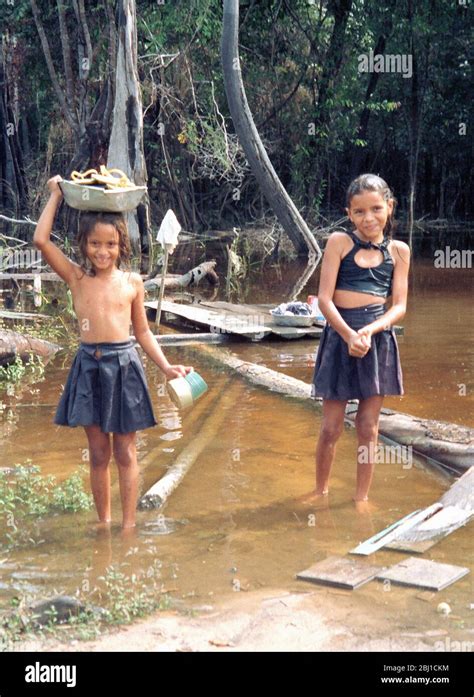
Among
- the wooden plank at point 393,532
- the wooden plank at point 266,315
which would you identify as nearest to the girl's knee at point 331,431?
the wooden plank at point 393,532

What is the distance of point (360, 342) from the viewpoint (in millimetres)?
4570

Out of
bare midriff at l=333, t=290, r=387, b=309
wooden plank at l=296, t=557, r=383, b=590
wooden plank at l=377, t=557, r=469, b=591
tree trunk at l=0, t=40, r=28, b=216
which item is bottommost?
wooden plank at l=296, t=557, r=383, b=590

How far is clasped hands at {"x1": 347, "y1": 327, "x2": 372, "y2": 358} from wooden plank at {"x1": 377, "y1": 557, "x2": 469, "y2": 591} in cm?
106

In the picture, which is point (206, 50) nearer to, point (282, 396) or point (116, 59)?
point (116, 59)

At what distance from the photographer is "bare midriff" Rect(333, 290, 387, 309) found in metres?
4.80

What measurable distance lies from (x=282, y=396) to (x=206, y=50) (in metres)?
14.1

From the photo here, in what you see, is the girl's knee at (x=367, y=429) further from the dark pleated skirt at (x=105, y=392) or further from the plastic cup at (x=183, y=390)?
the dark pleated skirt at (x=105, y=392)

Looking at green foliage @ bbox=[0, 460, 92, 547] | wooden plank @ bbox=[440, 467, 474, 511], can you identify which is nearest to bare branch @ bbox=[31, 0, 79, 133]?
green foliage @ bbox=[0, 460, 92, 547]

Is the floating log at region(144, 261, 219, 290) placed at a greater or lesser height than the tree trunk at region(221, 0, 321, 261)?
lesser

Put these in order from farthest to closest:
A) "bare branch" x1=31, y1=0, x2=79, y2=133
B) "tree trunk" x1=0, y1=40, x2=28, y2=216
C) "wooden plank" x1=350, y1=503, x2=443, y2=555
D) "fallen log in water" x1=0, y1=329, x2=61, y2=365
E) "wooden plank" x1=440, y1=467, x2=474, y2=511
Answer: "tree trunk" x1=0, y1=40, x2=28, y2=216
"bare branch" x1=31, y1=0, x2=79, y2=133
"fallen log in water" x1=0, y1=329, x2=61, y2=365
"wooden plank" x1=440, y1=467, x2=474, y2=511
"wooden plank" x1=350, y1=503, x2=443, y2=555

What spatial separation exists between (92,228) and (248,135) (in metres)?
10.3

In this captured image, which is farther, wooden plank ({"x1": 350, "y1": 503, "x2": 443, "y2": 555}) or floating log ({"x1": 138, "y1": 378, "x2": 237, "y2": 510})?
floating log ({"x1": 138, "y1": 378, "x2": 237, "y2": 510})

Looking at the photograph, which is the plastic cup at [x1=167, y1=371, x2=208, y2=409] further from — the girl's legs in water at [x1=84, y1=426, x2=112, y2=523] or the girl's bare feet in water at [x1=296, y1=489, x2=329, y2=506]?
the girl's bare feet in water at [x1=296, y1=489, x2=329, y2=506]

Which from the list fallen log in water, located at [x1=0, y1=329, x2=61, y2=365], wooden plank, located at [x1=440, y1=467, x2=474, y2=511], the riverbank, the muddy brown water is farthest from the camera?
fallen log in water, located at [x1=0, y1=329, x2=61, y2=365]
